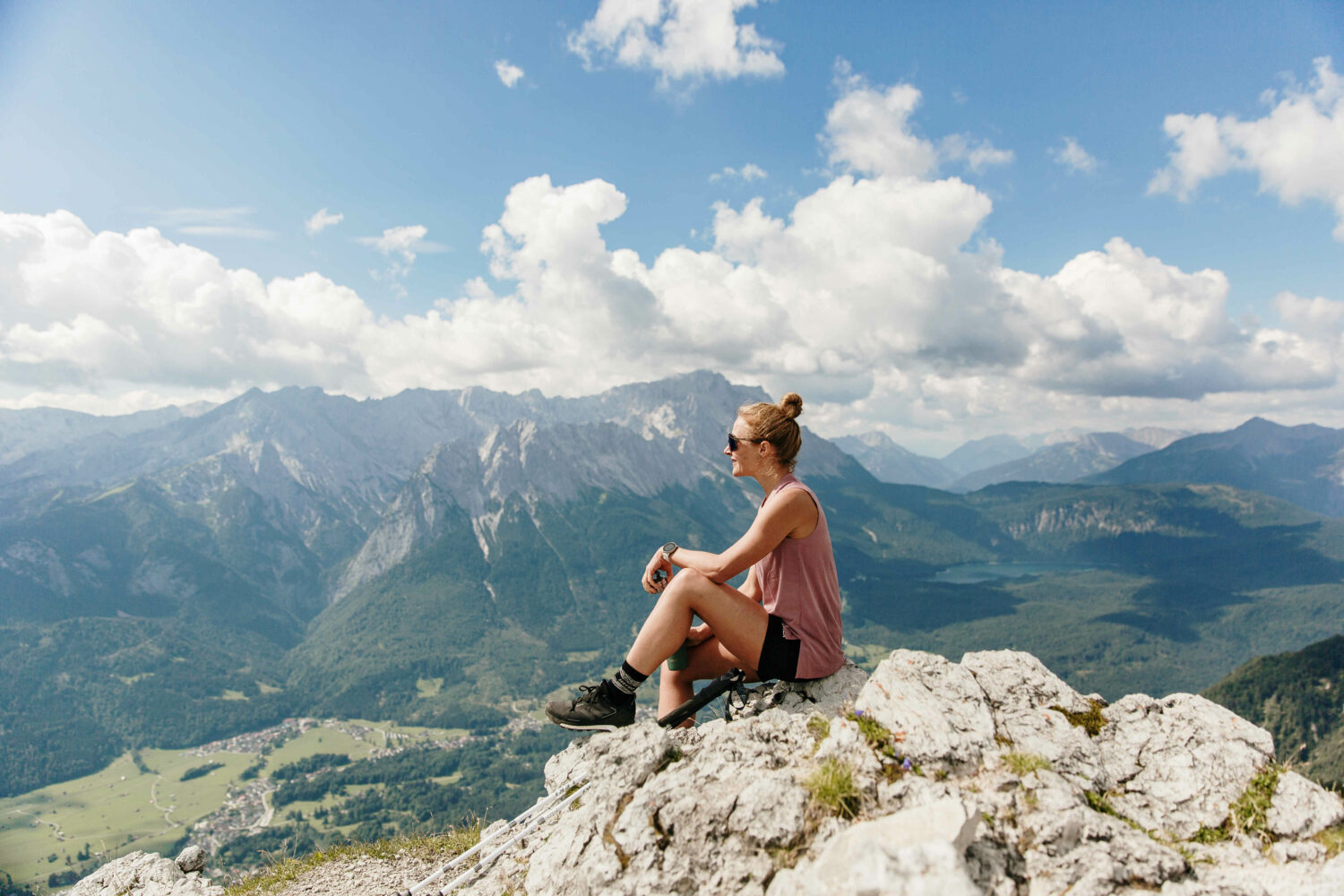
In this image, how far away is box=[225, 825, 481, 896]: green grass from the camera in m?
9.07

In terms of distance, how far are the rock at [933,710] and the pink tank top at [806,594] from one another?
2.37 feet

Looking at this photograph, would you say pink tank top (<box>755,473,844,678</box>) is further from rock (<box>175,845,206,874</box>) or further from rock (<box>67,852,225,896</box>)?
rock (<box>175,845,206,874</box>)

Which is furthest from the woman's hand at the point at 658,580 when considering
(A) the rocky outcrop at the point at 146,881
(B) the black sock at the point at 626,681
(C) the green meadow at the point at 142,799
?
(C) the green meadow at the point at 142,799

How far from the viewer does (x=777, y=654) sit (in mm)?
6922

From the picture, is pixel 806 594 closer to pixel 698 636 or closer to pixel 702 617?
pixel 702 617

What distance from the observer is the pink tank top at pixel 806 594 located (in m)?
6.88

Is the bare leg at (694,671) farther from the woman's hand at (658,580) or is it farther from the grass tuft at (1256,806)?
the grass tuft at (1256,806)

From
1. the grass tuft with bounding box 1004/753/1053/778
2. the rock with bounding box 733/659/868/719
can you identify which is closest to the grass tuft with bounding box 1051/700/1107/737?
the grass tuft with bounding box 1004/753/1053/778

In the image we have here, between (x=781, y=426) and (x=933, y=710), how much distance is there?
135 inches

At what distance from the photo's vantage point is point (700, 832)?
17.4 feet

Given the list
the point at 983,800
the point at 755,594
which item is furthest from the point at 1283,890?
the point at 755,594

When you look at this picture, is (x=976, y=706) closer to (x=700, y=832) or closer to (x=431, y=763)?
(x=700, y=832)

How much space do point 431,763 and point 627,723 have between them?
177 metres

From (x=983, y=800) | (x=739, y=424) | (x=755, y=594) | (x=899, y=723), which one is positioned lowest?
(x=983, y=800)
